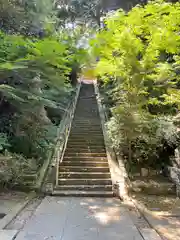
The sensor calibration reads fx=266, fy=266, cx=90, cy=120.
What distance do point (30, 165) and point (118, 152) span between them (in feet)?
11.1

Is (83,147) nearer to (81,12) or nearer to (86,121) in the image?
(86,121)

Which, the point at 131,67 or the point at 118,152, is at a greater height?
the point at 131,67

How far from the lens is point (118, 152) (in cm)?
1020

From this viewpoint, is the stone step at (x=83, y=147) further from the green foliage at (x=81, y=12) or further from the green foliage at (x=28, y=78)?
the green foliage at (x=81, y=12)

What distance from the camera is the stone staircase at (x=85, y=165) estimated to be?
335 inches

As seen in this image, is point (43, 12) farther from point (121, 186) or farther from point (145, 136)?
point (121, 186)

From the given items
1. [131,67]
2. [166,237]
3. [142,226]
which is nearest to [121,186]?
[142,226]

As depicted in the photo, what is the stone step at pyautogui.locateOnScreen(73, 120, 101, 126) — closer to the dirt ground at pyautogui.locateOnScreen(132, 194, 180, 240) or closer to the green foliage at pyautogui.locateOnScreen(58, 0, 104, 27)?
the dirt ground at pyautogui.locateOnScreen(132, 194, 180, 240)

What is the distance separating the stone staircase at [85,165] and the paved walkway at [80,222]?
3.24 ft

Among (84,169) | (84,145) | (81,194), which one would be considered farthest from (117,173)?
(84,145)

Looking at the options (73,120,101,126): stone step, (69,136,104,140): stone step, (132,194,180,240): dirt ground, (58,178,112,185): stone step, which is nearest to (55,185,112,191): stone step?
(58,178,112,185): stone step

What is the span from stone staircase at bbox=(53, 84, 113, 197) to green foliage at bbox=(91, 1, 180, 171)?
124cm

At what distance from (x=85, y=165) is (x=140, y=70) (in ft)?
13.0

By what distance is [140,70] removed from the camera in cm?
935
